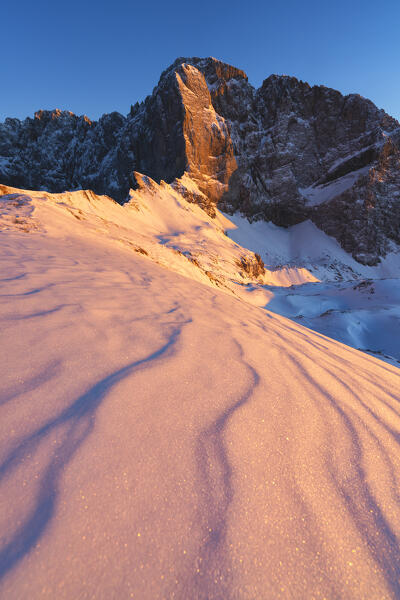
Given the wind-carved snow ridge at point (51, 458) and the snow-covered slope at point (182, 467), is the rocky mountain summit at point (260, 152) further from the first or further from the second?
the wind-carved snow ridge at point (51, 458)

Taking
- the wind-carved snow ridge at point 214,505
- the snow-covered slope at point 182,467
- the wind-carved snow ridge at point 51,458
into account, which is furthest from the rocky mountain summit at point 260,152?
the wind-carved snow ridge at point 214,505

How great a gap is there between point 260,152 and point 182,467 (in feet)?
164

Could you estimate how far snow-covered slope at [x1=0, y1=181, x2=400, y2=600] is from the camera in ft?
1.82

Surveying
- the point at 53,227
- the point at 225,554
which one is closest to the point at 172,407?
the point at 225,554

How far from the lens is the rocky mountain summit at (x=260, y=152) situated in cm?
3500

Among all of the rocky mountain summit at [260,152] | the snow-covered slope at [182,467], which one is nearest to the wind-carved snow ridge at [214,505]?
the snow-covered slope at [182,467]

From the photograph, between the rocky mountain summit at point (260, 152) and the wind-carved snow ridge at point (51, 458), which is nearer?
the wind-carved snow ridge at point (51, 458)

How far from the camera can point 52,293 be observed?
6.86ft

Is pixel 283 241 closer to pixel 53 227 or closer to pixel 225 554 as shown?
pixel 53 227

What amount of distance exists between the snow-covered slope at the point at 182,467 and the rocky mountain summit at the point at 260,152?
3016 centimetres

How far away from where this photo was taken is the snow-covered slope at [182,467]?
0.56 metres

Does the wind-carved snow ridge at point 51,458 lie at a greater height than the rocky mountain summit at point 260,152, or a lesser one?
lesser

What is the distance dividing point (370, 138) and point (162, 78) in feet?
114

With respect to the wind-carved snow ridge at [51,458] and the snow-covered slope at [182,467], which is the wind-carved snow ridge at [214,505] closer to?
the snow-covered slope at [182,467]
